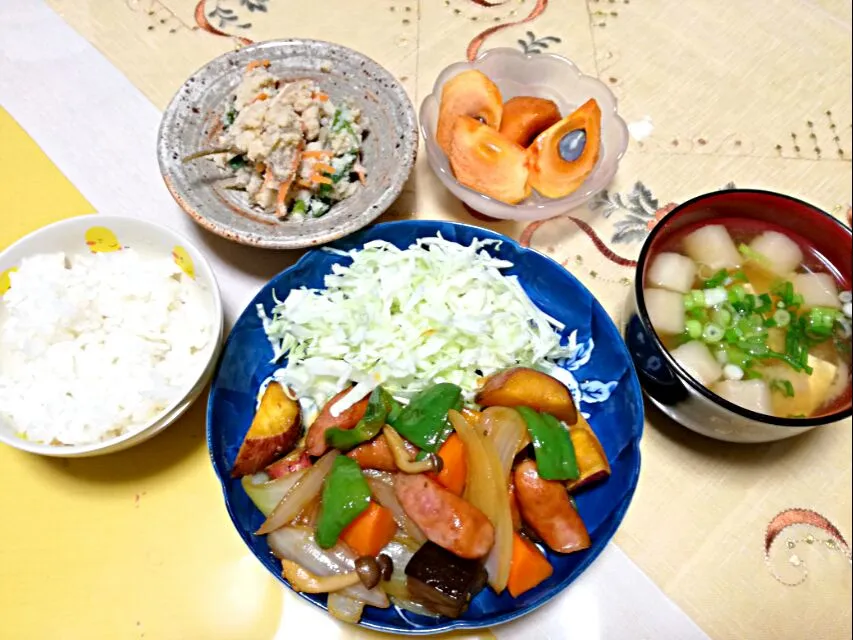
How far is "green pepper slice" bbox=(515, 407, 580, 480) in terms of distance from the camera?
4.74 ft

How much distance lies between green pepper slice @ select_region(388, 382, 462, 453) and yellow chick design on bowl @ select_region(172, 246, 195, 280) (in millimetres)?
670

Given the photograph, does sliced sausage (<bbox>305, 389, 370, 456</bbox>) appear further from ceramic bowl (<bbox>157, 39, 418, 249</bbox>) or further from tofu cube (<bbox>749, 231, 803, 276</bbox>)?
tofu cube (<bbox>749, 231, 803, 276</bbox>)

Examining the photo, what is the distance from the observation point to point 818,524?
1.65 meters

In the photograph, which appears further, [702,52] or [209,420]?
Answer: [702,52]

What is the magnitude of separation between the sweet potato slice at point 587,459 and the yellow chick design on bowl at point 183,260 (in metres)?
1.07

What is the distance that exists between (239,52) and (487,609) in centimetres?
170

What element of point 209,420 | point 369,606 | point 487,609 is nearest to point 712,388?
point 487,609

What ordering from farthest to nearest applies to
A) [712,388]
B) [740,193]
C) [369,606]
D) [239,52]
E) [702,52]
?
1. [702,52]
2. [239,52]
3. [740,193]
4. [712,388]
5. [369,606]

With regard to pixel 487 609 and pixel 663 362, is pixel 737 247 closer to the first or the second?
pixel 663 362

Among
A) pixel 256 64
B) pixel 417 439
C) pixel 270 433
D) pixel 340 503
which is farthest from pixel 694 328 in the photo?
pixel 256 64

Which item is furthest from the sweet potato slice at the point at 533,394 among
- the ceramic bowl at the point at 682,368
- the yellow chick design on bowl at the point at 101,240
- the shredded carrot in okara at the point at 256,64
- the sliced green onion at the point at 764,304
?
the shredded carrot in okara at the point at 256,64

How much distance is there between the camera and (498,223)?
1.97m

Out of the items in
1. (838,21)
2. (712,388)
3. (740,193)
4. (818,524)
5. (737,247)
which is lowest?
(818,524)

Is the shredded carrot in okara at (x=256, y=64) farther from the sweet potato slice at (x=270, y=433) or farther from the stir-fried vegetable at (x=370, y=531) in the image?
the stir-fried vegetable at (x=370, y=531)
